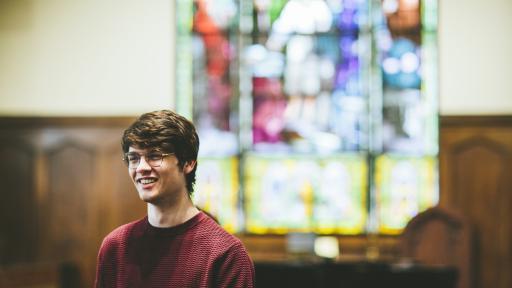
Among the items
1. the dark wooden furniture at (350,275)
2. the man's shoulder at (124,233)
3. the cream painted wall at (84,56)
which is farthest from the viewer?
the cream painted wall at (84,56)

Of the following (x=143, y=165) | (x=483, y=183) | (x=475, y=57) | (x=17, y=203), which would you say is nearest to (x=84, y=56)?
(x=17, y=203)

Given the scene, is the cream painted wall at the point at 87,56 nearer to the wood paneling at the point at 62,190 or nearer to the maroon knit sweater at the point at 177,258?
the wood paneling at the point at 62,190

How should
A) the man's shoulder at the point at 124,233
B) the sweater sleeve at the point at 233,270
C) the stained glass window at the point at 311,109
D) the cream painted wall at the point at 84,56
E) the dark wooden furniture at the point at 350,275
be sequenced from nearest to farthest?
the sweater sleeve at the point at 233,270 < the man's shoulder at the point at 124,233 < the dark wooden furniture at the point at 350,275 < the stained glass window at the point at 311,109 < the cream painted wall at the point at 84,56

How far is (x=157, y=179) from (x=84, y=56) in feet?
16.3

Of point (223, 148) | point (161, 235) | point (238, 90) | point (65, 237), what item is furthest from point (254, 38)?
point (161, 235)

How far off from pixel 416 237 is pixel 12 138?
3464 millimetres

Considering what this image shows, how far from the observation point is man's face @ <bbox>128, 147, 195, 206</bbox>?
189 centimetres

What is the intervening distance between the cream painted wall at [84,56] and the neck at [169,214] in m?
4.66

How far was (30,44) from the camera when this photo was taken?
664cm

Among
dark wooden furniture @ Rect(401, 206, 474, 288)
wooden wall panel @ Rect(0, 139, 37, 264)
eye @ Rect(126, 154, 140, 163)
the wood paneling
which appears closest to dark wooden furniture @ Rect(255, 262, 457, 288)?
dark wooden furniture @ Rect(401, 206, 474, 288)

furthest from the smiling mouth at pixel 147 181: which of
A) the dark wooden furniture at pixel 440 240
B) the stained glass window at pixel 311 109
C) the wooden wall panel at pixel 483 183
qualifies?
the wooden wall panel at pixel 483 183

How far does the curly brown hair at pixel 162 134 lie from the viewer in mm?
1888

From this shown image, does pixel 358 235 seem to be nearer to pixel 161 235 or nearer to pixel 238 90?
pixel 238 90

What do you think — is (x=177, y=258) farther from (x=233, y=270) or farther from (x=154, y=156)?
(x=154, y=156)
